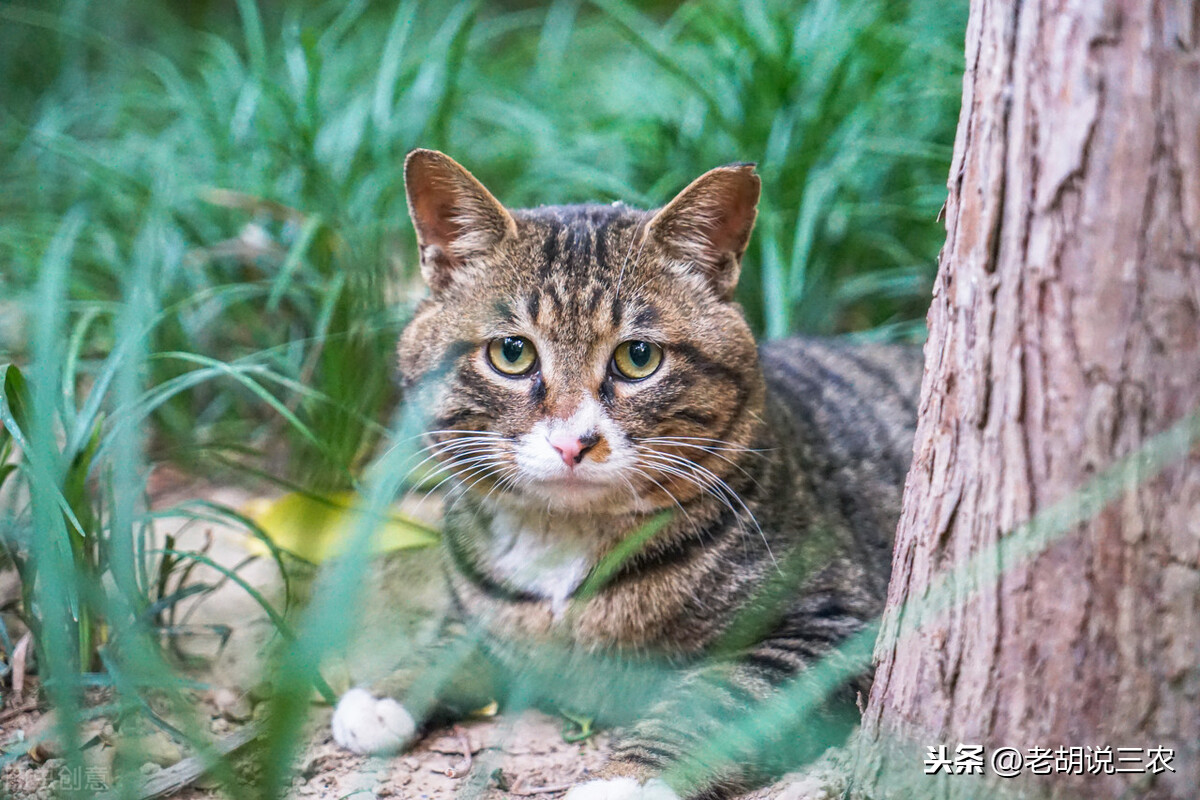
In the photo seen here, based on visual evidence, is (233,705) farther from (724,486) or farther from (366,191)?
(366,191)

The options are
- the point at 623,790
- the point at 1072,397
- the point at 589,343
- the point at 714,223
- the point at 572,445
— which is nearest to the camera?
the point at 1072,397

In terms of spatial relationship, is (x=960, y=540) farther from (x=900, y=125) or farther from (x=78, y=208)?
(x=78, y=208)

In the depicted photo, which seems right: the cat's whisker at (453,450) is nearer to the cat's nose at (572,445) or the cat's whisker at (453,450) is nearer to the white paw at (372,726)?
the cat's nose at (572,445)

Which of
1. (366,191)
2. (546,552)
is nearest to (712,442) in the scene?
(546,552)

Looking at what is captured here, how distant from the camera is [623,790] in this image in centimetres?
187

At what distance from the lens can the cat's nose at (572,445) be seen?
1.97 m

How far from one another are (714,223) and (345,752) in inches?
60.3

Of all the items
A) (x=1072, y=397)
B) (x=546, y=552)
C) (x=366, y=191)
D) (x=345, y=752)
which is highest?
(x=366, y=191)

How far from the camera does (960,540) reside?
59.5 inches

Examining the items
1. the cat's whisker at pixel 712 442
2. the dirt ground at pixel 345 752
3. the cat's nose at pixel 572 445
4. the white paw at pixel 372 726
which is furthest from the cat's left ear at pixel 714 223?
the white paw at pixel 372 726

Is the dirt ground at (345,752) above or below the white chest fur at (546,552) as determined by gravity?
below

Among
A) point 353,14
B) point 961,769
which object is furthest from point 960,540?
point 353,14

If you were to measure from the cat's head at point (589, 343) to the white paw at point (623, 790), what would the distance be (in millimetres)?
588

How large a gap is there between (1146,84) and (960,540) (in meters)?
0.71
